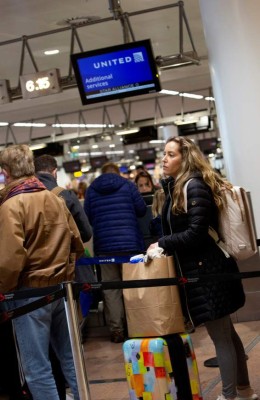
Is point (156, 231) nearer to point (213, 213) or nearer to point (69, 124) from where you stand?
point (213, 213)

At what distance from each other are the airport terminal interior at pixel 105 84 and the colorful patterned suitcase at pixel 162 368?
0.78 metres

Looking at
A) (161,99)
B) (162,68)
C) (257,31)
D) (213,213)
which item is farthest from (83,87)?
(161,99)

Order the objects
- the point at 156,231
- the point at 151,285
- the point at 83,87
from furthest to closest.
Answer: the point at 83,87, the point at 156,231, the point at 151,285

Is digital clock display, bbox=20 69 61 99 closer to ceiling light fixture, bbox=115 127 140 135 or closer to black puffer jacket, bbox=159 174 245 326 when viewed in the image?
black puffer jacket, bbox=159 174 245 326

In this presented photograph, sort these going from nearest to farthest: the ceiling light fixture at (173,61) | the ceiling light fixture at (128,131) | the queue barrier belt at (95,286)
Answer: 1. the queue barrier belt at (95,286)
2. the ceiling light fixture at (173,61)
3. the ceiling light fixture at (128,131)

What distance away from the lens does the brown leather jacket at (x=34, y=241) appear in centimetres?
454

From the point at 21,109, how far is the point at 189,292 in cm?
2188

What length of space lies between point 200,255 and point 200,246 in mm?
60

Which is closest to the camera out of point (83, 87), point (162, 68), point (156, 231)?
point (156, 231)

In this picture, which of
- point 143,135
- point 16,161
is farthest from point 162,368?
point 143,135

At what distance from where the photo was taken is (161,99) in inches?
1158

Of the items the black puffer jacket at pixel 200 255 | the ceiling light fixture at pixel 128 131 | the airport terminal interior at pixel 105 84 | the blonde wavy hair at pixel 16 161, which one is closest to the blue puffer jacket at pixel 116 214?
the airport terminal interior at pixel 105 84

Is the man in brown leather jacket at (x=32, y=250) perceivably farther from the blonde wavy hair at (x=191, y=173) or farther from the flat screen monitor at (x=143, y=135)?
the flat screen monitor at (x=143, y=135)

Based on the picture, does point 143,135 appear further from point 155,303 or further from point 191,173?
point 155,303
